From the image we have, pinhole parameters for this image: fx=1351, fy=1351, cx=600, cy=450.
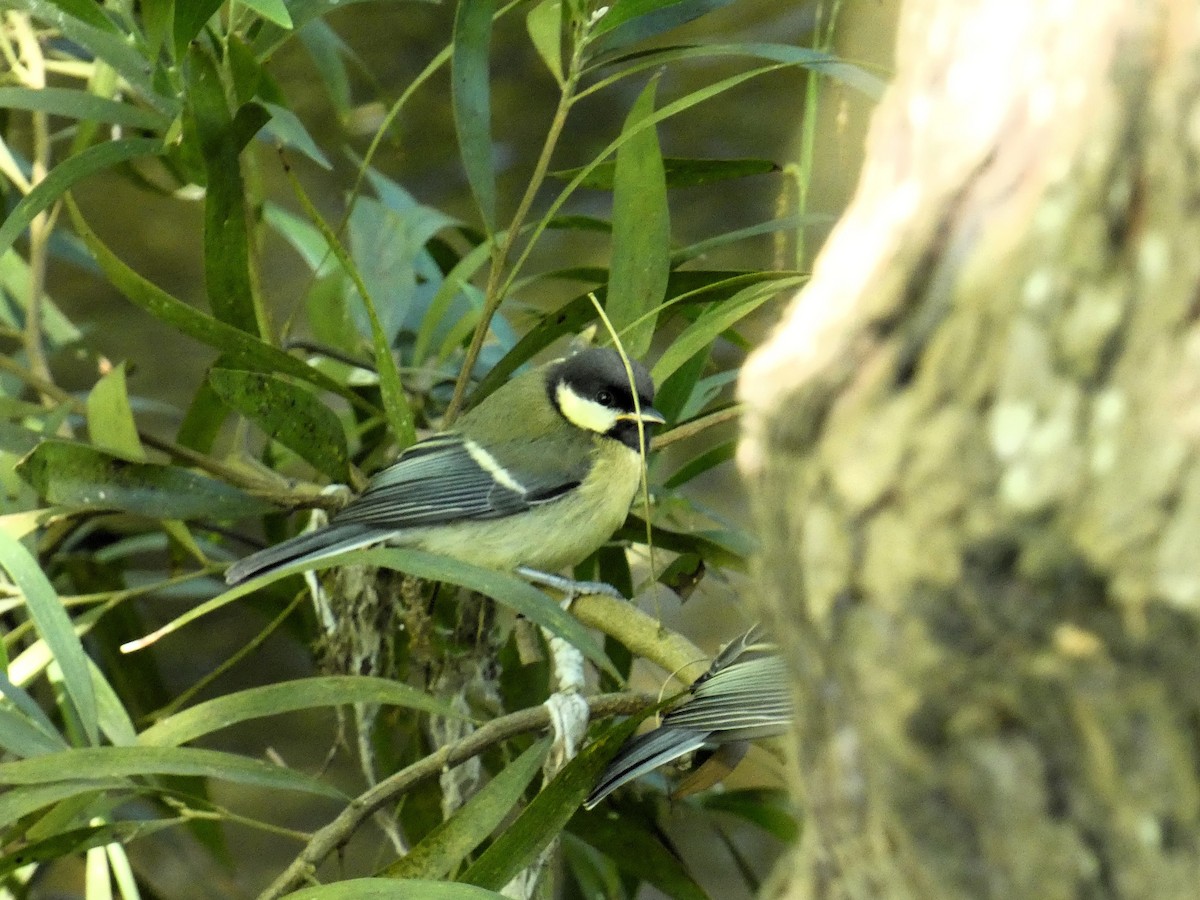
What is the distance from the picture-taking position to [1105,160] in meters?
0.49

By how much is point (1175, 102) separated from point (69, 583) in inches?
74.3

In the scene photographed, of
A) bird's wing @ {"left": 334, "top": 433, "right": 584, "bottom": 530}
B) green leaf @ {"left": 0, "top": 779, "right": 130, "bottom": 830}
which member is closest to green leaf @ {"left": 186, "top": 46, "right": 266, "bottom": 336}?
bird's wing @ {"left": 334, "top": 433, "right": 584, "bottom": 530}

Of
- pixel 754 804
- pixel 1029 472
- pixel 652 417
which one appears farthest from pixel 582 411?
pixel 1029 472

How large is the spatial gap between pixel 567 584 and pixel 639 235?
0.44m

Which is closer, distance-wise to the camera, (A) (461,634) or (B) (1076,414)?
(B) (1076,414)

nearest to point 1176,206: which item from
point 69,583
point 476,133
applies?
point 476,133

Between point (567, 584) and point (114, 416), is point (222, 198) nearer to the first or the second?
point (114, 416)

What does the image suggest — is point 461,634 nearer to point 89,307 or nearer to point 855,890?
point 855,890

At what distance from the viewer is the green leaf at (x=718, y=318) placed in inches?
47.6

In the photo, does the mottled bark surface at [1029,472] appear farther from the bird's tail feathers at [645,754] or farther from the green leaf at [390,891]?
the bird's tail feathers at [645,754]

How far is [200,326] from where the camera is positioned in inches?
53.9

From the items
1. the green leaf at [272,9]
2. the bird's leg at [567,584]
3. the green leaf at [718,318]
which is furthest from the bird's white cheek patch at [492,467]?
the green leaf at [272,9]

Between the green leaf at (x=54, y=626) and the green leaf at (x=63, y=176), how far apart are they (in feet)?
0.98

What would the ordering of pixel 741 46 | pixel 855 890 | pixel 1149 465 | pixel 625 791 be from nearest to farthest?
pixel 1149 465 → pixel 855 890 → pixel 741 46 → pixel 625 791
